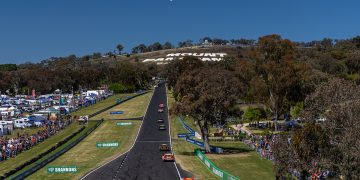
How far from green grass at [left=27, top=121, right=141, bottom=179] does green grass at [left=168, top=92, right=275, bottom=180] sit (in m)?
8.22

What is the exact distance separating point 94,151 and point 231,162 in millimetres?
19109

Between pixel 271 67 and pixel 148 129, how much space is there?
23421 mm

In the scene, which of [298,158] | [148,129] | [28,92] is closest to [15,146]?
[148,129]

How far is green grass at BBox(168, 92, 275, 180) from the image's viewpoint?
49.6m

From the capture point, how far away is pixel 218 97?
61594mm

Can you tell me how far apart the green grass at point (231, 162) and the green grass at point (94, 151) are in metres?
8.22

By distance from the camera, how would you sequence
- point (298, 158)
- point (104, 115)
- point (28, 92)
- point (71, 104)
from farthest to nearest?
point (28, 92)
point (71, 104)
point (104, 115)
point (298, 158)

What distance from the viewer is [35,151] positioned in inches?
2527

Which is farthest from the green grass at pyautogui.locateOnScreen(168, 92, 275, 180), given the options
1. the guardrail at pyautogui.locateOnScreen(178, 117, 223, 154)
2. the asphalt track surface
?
the asphalt track surface

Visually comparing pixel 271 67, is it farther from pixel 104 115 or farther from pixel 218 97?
pixel 104 115

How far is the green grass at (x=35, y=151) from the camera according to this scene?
54.6m

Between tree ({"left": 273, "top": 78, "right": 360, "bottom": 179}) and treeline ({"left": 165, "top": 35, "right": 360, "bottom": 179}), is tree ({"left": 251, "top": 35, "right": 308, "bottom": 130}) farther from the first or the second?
tree ({"left": 273, "top": 78, "right": 360, "bottom": 179})

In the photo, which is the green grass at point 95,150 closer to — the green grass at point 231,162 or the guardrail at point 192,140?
the guardrail at point 192,140

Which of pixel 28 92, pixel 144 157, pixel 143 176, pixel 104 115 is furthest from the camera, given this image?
pixel 28 92
